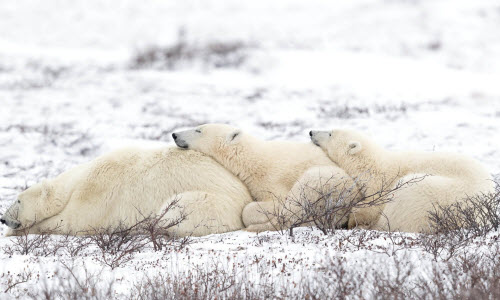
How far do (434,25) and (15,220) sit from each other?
18.1 m

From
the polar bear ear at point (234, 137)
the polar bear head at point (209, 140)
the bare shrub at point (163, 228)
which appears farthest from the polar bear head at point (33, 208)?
the polar bear ear at point (234, 137)

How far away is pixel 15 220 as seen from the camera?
17.5 feet

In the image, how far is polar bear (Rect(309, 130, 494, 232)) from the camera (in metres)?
4.49

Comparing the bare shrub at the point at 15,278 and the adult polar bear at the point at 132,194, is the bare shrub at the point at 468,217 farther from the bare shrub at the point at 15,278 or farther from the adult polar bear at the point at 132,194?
the bare shrub at the point at 15,278

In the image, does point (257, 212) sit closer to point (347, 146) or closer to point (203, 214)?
point (203, 214)

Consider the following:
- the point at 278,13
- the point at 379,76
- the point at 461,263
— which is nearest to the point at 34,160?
the point at 461,263

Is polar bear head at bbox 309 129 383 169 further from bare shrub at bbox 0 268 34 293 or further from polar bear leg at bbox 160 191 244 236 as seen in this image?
bare shrub at bbox 0 268 34 293

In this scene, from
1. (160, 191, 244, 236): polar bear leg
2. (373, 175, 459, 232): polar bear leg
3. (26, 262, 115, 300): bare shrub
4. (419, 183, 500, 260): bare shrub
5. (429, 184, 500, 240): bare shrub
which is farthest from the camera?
(160, 191, 244, 236): polar bear leg

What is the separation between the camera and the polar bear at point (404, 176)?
4.49 meters

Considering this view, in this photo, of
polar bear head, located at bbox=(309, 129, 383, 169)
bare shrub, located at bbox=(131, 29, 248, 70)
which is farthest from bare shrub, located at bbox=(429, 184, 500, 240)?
bare shrub, located at bbox=(131, 29, 248, 70)

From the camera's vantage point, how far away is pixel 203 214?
489cm

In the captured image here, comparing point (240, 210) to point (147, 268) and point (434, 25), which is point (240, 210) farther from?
point (434, 25)

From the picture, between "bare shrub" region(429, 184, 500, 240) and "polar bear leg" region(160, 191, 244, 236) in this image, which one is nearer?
"bare shrub" region(429, 184, 500, 240)

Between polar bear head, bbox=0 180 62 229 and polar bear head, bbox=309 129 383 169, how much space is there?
8.68 ft
